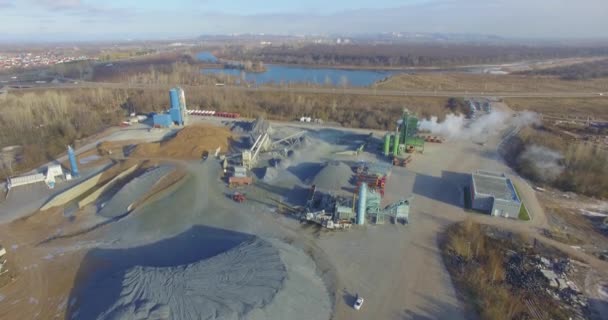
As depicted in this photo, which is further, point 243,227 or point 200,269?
point 243,227

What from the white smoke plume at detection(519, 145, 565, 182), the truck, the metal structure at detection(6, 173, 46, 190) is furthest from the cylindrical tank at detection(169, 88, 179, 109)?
the white smoke plume at detection(519, 145, 565, 182)

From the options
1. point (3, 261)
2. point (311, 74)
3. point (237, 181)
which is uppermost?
point (311, 74)

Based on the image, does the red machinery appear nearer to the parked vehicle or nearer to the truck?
the truck

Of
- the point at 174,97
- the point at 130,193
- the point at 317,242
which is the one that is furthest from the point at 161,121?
the point at 317,242

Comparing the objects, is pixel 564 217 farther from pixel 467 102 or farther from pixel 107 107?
pixel 107 107

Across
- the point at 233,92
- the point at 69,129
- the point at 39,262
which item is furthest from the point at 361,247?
the point at 233,92

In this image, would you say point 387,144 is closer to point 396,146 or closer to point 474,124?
point 396,146
